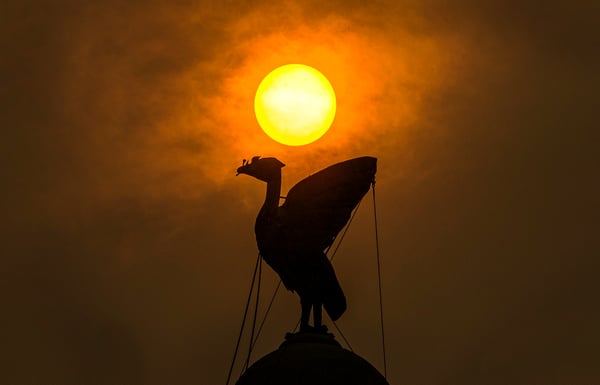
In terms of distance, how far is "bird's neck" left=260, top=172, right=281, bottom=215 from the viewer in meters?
27.9

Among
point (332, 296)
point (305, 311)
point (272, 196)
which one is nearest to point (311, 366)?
point (305, 311)

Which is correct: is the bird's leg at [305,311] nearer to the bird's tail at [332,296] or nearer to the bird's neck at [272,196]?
the bird's tail at [332,296]

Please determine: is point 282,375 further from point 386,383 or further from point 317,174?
point 317,174

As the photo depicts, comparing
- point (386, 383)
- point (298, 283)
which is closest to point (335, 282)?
point (298, 283)

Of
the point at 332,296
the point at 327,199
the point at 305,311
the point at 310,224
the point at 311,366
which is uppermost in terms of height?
the point at 327,199

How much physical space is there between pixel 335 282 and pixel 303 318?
3.36 feet

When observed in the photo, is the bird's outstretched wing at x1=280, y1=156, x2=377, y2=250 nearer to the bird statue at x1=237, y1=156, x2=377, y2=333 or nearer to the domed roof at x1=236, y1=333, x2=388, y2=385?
the bird statue at x1=237, y1=156, x2=377, y2=333

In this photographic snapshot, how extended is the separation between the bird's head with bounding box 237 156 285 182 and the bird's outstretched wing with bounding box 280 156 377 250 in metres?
0.56

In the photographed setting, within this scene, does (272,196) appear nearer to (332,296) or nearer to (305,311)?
(332,296)

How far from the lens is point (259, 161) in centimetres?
2855

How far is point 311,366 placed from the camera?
2522 cm

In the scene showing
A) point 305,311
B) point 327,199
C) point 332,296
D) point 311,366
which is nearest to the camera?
point 311,366

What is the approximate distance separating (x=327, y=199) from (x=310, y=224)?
0.68m

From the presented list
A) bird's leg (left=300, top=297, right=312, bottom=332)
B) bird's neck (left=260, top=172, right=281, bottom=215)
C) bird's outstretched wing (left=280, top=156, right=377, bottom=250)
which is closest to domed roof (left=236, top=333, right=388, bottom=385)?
bird's leg (left=300, top=297, right=312, bottom=332)
